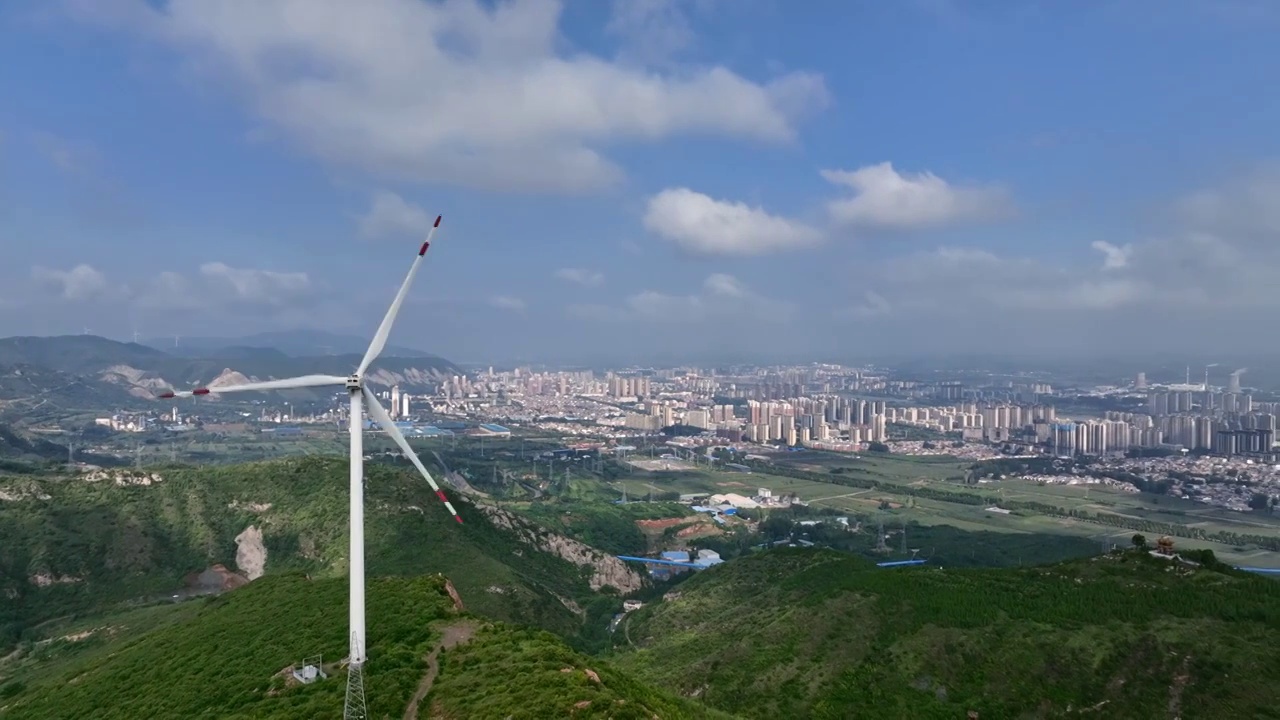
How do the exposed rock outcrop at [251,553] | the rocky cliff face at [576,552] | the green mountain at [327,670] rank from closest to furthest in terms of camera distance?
the green mountain at [327,670] → the exposed rock outcrop at [251,553] → the rocky cliff face at [576,552]

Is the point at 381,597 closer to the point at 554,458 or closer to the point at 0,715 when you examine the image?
the point at 0,715

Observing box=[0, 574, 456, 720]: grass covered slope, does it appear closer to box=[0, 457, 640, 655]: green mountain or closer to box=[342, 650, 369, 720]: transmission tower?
box=[342, 650, 369, 720]: transmission tower

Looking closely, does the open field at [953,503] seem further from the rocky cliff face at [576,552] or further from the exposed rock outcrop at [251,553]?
the exposed rock outcrop at [251,553]

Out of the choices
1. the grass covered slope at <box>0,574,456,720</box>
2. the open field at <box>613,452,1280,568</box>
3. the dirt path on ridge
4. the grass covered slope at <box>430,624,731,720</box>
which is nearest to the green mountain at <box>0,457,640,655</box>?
the grass covered slope at <box>0,574,456,720</box>

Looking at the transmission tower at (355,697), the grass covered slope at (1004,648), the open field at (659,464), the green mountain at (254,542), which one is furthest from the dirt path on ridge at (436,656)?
the open field at (659,464)

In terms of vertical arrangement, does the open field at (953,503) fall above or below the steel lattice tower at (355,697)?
below

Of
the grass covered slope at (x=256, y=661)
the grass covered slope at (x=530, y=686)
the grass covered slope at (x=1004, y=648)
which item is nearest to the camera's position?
the grass covered slope at (x=530, y=686)
